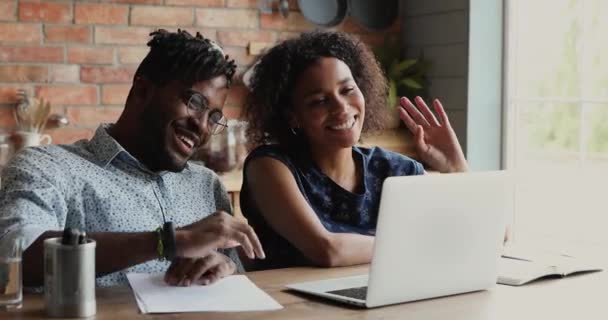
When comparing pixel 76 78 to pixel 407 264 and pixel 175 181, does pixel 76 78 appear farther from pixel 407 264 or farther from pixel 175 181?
pixel 407 264

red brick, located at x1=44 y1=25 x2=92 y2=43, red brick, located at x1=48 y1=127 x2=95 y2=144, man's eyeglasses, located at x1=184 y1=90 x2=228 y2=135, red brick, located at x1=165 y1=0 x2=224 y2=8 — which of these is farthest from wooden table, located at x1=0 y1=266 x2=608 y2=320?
red brick, located at x1=165 y1=0 x2=224 y2=8

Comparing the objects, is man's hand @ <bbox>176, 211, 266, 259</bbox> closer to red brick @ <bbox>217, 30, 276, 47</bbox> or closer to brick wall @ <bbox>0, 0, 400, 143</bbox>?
brick wall @ <bbox>0, 0, 400, 143</bbox>

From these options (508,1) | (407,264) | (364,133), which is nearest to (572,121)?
(508,1)

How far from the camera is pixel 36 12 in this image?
3688 millimetres

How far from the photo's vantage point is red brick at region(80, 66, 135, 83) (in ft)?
12.5

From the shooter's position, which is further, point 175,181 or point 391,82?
point 391,82

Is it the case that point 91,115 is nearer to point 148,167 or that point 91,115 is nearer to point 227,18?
point 227,18

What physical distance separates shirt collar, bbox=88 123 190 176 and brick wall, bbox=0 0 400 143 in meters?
1.66

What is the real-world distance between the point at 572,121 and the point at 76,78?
2.23m

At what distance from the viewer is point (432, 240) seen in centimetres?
177

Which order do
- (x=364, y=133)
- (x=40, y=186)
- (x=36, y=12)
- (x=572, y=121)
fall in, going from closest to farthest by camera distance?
(x=40, y=186), (x=364, y=133), (x=36, y=12), (x=572, y=121)

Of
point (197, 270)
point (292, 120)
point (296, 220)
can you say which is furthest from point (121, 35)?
point (197, 270)

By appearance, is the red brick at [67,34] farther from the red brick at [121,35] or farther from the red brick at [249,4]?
the red brick at [249,4]

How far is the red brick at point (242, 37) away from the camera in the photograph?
411cm
